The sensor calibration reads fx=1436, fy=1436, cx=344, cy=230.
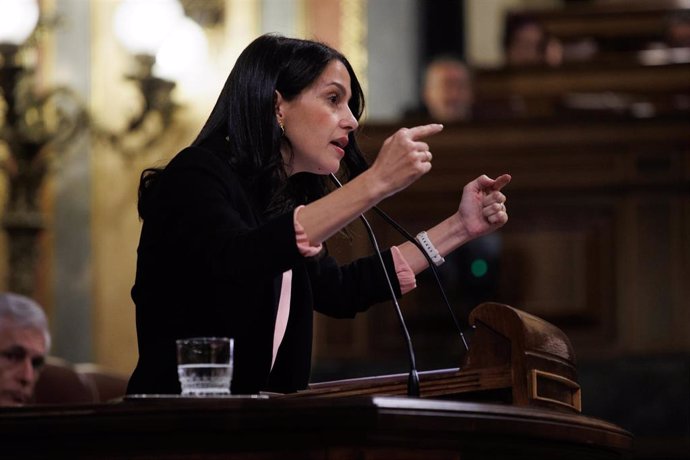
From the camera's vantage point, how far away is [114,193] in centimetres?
755

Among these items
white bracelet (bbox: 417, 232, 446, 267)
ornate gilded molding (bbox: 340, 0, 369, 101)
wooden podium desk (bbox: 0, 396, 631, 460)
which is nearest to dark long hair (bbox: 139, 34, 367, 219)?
white bracelet (bbox: 417, 232, 446, 267)

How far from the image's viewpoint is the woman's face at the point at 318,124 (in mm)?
2691

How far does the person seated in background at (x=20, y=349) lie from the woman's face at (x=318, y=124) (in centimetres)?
153

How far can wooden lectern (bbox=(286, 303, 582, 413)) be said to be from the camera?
7.48ft

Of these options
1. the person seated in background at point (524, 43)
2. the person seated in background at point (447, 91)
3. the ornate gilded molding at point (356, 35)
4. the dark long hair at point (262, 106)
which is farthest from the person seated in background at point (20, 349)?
the person seated in background at point (524, 43)

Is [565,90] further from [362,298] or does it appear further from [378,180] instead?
[378,180]

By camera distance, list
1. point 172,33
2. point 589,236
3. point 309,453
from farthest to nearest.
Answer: point 172,33, point 589,236, point 309,453

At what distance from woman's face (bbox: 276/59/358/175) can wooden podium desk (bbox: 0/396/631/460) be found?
0.80m

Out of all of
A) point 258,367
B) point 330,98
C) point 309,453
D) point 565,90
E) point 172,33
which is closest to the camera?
point 309,453

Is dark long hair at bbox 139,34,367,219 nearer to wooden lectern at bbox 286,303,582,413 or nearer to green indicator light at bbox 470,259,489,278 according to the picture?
wooden lectern at bbox 286,303,582,413

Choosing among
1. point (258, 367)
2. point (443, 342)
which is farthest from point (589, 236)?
point (258, 367)

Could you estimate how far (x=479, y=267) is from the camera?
632 centimetres

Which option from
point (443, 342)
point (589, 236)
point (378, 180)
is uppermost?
point (378, 180)

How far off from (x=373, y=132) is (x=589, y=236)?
3.47 ft
